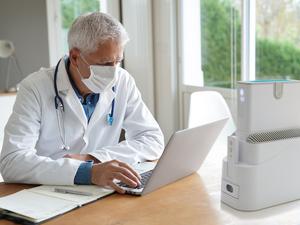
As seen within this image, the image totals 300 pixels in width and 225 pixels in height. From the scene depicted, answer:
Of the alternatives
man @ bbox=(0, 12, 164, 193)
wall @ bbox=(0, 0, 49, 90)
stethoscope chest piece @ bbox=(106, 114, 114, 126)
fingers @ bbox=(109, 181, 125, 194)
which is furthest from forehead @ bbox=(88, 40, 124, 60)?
wall @ bbox=(0, 0, 49, 90)

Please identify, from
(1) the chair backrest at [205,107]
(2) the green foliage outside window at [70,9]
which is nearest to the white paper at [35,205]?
(1) the chair backrest at [205,107]

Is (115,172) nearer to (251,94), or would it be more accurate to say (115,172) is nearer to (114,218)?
(114,218)

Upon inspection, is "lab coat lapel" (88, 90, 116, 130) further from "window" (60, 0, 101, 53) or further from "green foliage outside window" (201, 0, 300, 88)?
"window" (60, 0, 101, 53)

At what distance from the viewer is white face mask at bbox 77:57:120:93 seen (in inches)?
66.2

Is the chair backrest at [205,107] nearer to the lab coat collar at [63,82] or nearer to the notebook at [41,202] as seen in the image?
the lab coat collar at [63,82]

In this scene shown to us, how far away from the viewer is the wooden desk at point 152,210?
42.3 inches

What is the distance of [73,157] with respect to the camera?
60.7 inches

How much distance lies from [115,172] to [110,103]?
58 cm

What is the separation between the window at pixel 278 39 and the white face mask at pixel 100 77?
1.34m

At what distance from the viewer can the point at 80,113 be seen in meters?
1.71

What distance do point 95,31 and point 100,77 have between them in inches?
7.4

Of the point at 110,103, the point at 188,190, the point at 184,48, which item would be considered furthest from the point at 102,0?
the point at 188,190

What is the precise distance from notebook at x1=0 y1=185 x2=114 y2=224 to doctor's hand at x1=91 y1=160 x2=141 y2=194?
0.02 m

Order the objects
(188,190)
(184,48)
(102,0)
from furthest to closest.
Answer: (102,0), (184,48), (188,190)
